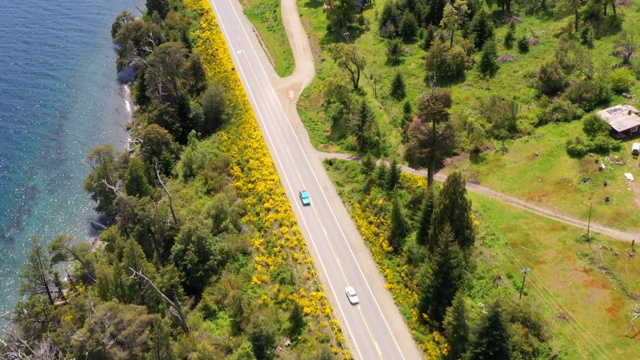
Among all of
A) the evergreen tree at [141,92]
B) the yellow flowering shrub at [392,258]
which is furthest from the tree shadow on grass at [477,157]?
the evergreen tree at [141,92]

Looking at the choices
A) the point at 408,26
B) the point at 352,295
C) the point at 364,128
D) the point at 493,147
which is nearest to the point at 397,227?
the point at 352,295

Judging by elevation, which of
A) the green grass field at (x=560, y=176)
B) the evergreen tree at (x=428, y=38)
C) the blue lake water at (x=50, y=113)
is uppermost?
the evergreen tree at (x=428, y=38)

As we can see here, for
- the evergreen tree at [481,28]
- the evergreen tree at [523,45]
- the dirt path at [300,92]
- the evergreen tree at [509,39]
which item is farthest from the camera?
the evergreen tree at [481,28]

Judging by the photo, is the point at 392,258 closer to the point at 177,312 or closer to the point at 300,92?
the point at 177,312

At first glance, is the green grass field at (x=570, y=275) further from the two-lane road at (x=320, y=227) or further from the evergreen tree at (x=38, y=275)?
the evergreen tree at (x=38, y=275)

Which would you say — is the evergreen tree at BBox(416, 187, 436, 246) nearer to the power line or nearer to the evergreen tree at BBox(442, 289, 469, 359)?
→ the power line

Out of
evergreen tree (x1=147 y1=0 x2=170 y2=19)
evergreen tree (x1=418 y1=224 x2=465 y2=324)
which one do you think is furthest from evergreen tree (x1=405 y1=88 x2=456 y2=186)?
evergreen tree (x1=147 y1=0 x2=170 y2=19)

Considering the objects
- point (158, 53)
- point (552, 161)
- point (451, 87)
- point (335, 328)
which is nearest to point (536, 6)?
point (451, 87)
